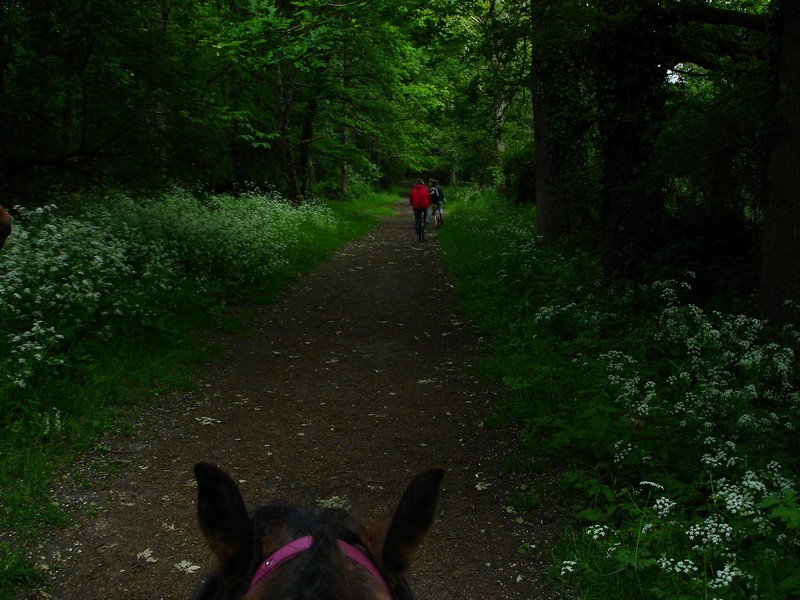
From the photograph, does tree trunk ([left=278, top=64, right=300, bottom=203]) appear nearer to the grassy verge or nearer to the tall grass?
the grassy verge

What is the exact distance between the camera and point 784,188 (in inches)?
227

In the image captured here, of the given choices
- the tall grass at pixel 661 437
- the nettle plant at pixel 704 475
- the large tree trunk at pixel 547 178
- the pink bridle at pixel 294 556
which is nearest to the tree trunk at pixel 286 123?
the large tree trunk at pixel 547 178

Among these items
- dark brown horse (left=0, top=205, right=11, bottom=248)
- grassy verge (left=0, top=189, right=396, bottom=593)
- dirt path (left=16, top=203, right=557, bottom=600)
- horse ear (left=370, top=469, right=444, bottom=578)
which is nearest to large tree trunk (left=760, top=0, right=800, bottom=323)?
dirt path (left=16, top=203, right=557, bottom=600)

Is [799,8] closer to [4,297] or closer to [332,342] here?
[332,342]

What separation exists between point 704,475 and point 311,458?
3.18 meters

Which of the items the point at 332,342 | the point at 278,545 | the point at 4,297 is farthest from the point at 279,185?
the point at 278,545

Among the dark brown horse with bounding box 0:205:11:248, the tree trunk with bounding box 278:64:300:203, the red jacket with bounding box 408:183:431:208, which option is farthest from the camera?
the tree trunk with bounding box 278:64:300:203

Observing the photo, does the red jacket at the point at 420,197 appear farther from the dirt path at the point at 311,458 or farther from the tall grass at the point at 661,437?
the tall grass at the point at 661,437

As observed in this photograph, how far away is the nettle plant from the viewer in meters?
3.22

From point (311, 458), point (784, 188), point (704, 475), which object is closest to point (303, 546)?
point (704, 475)

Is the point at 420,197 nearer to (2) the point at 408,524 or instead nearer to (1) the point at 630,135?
(1) the point at 630,135

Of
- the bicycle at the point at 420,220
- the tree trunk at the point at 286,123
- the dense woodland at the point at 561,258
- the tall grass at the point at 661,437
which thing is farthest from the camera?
the tree trunk at the point at 286,123

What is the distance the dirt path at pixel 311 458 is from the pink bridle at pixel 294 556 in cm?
262

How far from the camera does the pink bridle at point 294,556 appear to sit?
1.27 meters
